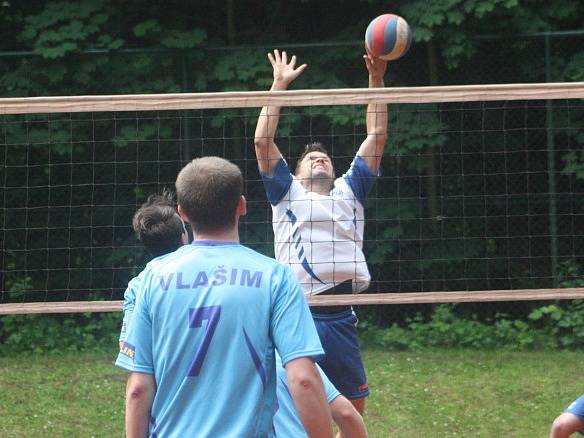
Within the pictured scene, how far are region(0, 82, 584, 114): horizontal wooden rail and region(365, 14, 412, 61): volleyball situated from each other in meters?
0.23

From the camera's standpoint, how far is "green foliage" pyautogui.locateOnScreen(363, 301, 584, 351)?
32.4ft

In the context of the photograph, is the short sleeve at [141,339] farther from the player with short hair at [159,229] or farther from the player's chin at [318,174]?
the player's chin at [318,174]

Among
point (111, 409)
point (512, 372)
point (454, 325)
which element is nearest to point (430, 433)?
point (512, 372)

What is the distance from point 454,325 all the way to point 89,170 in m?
Result: 3.84

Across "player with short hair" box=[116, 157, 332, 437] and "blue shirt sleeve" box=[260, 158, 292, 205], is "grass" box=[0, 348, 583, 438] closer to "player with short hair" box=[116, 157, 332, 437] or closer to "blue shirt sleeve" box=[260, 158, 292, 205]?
"blue shirt sleeve" box=[260, 158, 292, 205]

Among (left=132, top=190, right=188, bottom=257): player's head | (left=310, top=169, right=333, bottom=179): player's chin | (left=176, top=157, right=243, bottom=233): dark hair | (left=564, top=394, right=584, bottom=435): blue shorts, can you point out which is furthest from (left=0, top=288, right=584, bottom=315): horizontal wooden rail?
(left=176, top=157, right=243, bottom=233): dark hair

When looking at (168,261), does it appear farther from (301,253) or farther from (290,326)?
(301,253)

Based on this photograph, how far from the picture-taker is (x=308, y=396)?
10.2 ft

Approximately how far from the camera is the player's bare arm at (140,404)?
3221 millimetres

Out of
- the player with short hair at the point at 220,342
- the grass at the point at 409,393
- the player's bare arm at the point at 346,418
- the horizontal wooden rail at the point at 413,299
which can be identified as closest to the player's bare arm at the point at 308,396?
the player with short hair at the point at 220,342

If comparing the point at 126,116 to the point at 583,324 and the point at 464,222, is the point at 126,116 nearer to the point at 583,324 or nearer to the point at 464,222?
the point at 464,222

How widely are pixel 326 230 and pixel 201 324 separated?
276 centimetres

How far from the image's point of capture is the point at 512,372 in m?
8.85

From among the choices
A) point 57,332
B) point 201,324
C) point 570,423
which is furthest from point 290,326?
point 57,332
